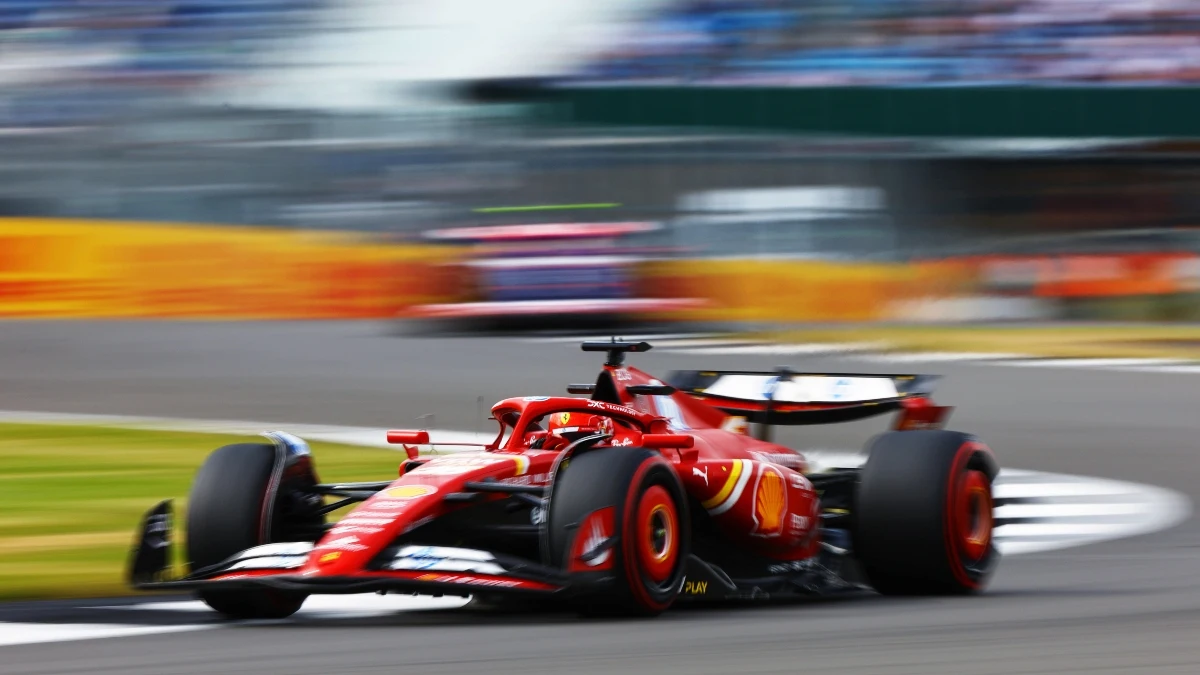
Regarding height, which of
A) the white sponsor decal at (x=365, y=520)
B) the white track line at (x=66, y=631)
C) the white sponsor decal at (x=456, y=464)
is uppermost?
the white sponsor decal at (x=456, y=464)

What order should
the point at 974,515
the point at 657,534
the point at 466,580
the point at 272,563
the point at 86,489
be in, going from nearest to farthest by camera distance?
the point at 466,580
the point at 272,563
the point at 657,534
the point at 974,515
the point at 86,489

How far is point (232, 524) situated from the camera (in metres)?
5.98

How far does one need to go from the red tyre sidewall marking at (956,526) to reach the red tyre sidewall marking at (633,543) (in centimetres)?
136

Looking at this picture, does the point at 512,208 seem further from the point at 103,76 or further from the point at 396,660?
the point at 396,660

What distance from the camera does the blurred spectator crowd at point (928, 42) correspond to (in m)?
23.2

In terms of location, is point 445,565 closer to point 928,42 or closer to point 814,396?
point 814,396

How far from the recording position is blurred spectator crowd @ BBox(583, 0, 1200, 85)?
2320 cm

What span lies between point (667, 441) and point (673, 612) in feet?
1.78

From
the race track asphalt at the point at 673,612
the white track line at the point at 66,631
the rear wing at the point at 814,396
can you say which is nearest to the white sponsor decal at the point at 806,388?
the rear wing at the point at 814,396

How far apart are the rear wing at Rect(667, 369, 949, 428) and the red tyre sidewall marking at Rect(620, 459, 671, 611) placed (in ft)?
5.94

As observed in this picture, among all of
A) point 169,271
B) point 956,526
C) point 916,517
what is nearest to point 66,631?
point 916,517

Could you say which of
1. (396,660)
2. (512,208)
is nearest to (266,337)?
(512,208)

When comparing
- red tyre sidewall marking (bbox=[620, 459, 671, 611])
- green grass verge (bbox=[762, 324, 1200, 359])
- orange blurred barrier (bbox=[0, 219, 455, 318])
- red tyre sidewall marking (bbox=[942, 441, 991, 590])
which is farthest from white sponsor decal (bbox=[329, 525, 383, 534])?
orange blurred barrier (bbox=[0, 219, 455, 318])

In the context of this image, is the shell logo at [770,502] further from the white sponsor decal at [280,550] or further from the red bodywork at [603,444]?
the white sponsor decal at [280,550]
